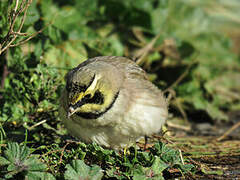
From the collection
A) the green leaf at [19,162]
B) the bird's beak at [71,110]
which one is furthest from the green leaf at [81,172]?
the bird's beak at [71,110]

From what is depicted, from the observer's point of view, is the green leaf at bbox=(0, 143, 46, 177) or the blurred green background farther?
the blurred green background

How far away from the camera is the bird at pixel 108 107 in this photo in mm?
2912

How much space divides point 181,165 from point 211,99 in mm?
3190

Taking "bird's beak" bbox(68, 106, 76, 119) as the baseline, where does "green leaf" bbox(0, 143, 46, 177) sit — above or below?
below

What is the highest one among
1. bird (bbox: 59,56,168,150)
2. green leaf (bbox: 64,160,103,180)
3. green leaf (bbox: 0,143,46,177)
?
bird (bbox: 59,56,168,150)

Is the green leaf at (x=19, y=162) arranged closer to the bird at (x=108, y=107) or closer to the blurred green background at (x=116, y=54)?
the blurred green background at (x=116, y=54)

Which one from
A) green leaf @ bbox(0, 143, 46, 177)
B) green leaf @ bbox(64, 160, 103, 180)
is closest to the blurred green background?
green leaf @ bbox(0, 143, 46, 177)

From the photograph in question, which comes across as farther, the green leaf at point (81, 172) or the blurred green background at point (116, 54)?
the blurred green background at point (116, 54)

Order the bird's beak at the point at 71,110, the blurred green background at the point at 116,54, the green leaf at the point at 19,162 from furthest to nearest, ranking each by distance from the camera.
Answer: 1. the blurred green background at the point at 116,54
2. the bird's beak at the point at 71,110
3. the green leaf at the point at 19,162

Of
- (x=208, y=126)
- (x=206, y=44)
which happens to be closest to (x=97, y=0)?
(x=206, y=44)

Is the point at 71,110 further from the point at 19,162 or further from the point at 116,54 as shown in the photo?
the point at 116,54

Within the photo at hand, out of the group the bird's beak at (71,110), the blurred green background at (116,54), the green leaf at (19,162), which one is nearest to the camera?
the green leaf at (19,162)

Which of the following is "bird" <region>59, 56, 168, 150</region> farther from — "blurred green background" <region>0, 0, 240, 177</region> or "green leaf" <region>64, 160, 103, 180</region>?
"blurred green background" <region>0, 0, 240, 177</region>

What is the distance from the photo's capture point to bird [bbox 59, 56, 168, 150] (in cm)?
291
